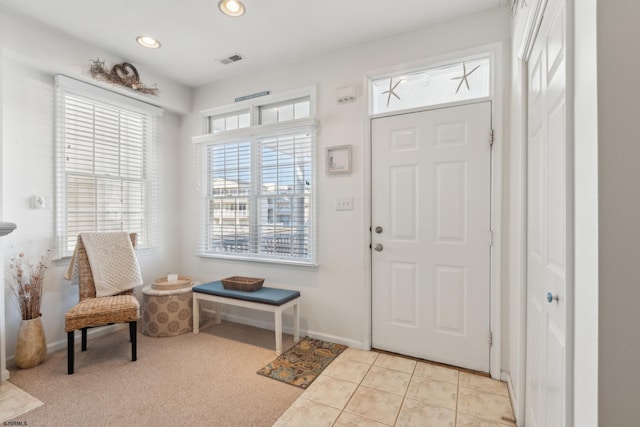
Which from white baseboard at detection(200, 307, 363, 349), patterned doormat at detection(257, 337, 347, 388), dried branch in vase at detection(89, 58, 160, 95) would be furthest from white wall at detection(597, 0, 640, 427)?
dried branch in vase at detection(89, 58, 160, 95)

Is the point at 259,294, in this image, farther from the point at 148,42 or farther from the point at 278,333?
the point at 148,42

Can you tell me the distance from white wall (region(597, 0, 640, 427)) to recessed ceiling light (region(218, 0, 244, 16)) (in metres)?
2.16

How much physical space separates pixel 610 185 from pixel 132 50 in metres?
3.52

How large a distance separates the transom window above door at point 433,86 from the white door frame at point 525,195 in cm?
61

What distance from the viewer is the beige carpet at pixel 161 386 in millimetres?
1796

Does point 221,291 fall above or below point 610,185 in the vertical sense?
below

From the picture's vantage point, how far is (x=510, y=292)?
2.12 meters

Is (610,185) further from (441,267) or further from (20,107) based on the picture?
(20,107)

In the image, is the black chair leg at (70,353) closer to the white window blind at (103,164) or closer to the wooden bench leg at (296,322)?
the white window blind at (103,164)

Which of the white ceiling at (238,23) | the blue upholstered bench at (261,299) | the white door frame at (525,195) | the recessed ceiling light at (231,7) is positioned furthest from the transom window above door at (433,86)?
the blue upholstered bench at (261,299)

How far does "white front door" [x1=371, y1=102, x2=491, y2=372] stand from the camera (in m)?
2.27

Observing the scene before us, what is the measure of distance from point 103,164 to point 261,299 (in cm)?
206

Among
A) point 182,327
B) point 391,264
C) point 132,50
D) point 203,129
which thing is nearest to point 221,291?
point 182,327

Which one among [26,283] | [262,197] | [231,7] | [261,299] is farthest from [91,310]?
[231,7]
